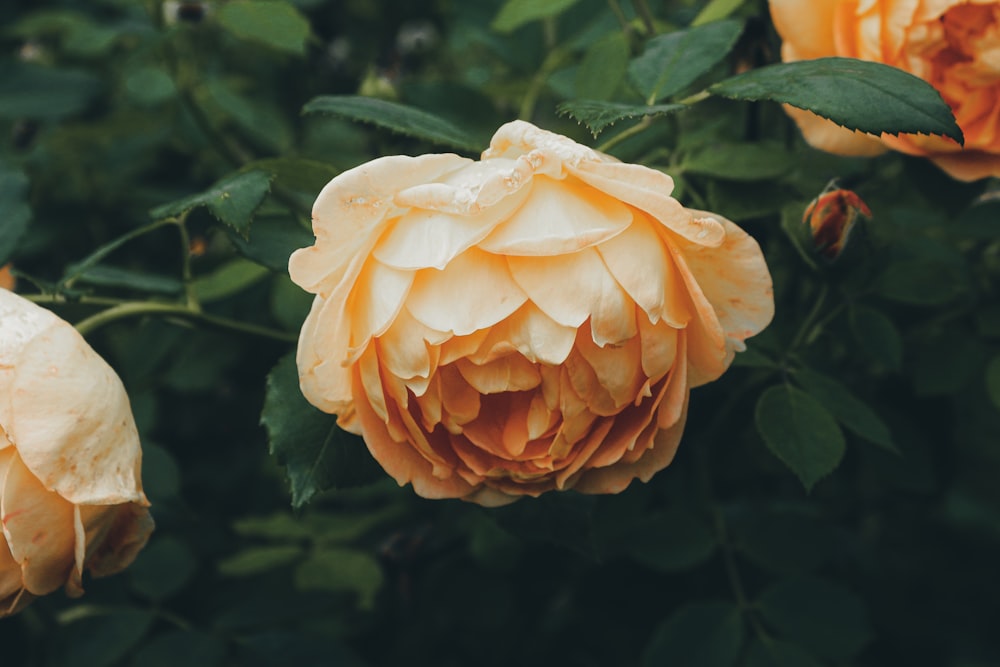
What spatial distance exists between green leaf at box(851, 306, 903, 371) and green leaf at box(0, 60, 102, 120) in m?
1.20

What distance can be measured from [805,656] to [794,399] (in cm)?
38

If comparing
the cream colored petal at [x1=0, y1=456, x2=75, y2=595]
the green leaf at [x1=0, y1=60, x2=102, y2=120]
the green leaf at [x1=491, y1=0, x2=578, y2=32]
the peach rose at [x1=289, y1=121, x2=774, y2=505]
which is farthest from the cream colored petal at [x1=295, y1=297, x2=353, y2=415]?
the green leaf at [x1=0, y1=60, x2=102, y2=120]

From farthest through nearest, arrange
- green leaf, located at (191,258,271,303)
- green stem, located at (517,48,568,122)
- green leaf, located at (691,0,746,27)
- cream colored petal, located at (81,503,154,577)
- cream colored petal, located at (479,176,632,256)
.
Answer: green stem, located at (517,48,568,122) < green leaf, located at (191,258,271,303) < green leaf, located at (691,0,746,27) < cream colored petal, located at (81,503,154,577) < cream colored petal, located at (479,176,632,256)

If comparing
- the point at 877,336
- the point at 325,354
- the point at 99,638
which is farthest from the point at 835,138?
the point at 99,638

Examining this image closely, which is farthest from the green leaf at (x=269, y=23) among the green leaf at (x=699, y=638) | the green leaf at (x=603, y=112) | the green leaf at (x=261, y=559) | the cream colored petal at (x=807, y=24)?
the green leaf at (x=699, y=638)

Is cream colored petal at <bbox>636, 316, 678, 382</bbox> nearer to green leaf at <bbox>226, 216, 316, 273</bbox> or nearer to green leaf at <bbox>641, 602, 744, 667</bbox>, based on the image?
green leaf at <bbox>226, 216, 316, 273</bbox>

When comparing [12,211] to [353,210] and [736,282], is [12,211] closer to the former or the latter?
[353,210]

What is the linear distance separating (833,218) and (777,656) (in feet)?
1.81

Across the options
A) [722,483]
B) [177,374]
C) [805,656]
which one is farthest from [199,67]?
[805,656]

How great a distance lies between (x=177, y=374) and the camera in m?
1.33

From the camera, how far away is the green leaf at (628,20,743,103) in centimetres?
89

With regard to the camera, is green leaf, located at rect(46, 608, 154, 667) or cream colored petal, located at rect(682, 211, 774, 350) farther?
green leaf, located at rect(46, 608, 154, 667)

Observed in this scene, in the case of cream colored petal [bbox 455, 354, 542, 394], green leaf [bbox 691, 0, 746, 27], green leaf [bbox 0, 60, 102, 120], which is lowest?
green leaf [bbox 0, 60, 102, 120]

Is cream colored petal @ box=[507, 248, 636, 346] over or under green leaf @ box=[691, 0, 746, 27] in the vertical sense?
under
